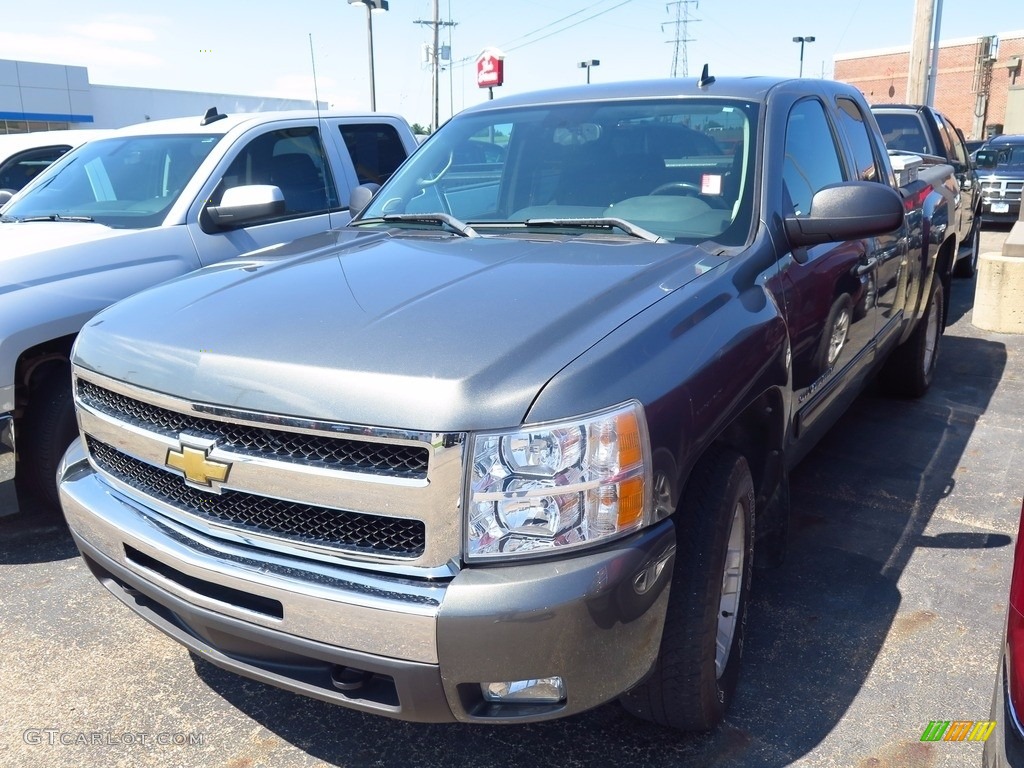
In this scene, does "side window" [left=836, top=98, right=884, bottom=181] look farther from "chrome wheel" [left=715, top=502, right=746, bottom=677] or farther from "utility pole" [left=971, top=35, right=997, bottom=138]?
"utility pole" [left=971, top=35, right=997, bottom=138]

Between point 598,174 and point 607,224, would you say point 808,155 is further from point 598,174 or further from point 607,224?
point 607,224

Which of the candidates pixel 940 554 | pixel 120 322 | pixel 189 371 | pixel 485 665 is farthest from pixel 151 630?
pixel 940 554

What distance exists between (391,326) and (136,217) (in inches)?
118

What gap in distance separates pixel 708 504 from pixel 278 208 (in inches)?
119

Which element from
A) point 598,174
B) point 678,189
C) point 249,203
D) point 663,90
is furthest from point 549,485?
point 249,203

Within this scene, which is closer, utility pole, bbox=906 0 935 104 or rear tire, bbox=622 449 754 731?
rear tire, bbox=622 449 754 731

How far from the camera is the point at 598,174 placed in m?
3.33

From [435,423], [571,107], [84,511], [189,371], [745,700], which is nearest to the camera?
[435,423]

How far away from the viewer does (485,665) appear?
190 centimetres

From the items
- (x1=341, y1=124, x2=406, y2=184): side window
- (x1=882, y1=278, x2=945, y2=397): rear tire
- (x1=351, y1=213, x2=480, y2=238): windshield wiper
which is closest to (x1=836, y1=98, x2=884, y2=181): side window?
(x1=882, y1=278, x2=945, y2=397): rear tire

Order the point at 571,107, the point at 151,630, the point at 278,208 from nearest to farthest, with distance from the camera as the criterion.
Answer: the point at 151,630, the point at 571,107, the point at 278,208

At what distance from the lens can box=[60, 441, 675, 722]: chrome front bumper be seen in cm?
188

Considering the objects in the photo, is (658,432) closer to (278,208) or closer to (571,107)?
(571,107)

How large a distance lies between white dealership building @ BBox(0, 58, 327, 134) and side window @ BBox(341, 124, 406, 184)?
1119 inches
